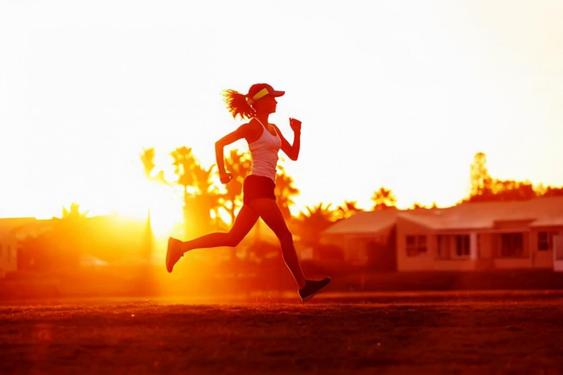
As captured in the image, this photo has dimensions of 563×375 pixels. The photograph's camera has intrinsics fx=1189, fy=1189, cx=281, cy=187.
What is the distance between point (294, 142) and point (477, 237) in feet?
190

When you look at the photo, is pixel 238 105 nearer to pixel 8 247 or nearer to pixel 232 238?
pixel 232 238

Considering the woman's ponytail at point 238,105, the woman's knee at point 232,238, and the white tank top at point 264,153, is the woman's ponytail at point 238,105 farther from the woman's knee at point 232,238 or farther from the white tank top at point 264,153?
the woman's knee at point 232,238

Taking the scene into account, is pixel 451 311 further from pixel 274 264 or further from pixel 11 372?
pixel 274 264

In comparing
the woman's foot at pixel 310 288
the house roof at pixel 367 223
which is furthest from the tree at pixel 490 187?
the woman's foot at pixel 310 288

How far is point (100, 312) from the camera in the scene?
1252 cm

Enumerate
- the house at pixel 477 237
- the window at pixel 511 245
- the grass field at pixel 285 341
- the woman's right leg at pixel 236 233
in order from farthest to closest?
the window at pixel 511 245
the house at pixel 477 237
the woman's right leg at pixel 236 233
the grass field at pixel 285 341

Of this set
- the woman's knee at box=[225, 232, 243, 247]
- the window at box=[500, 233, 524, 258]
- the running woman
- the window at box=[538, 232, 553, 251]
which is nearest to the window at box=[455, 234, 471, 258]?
the window at box=[500, 233, 524, 258]

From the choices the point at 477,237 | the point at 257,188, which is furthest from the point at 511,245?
the point at 257,188

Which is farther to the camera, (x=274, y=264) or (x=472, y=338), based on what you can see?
(x=274, y=264)

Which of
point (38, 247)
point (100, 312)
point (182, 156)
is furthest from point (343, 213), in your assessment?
point (100, 312)

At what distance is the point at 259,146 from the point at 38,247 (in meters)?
75.8

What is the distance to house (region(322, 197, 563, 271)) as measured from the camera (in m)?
65.7

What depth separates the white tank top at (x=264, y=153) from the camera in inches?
472

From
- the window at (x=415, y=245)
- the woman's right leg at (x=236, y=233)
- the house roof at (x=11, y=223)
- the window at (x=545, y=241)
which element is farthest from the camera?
the house roof at (x=11, y=223)
